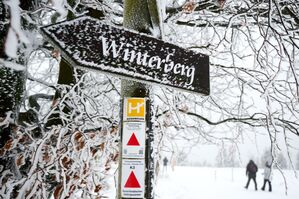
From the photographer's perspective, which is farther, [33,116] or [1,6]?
[33,116]

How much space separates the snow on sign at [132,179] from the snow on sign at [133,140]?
0.04m

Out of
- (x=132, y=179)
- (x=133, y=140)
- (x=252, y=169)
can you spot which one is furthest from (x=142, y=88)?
(x=252, y=169)

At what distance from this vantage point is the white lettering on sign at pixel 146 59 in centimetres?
147

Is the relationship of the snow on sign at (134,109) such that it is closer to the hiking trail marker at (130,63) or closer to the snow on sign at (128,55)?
the hiking trail marker at (130,63)

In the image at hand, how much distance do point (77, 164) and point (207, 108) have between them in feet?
7.96

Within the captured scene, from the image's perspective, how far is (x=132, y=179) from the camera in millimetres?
1438

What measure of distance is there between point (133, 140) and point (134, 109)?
0.17 meters

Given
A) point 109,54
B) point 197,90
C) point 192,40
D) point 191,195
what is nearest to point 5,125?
point 109,54

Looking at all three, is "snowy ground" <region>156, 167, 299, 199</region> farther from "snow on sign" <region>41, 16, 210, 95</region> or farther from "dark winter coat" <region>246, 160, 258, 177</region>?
"snow on sign" <region>41, 16, 210, 95</region>

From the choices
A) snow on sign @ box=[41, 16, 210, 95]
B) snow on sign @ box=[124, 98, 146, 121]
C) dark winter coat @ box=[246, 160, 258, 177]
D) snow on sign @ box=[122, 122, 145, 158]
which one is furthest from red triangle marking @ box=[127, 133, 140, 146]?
dark winter coat @ box=[246, 160, 258, 177]

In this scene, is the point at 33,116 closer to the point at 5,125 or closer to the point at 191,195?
the point at 5,125

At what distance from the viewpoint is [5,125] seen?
2.47 metres

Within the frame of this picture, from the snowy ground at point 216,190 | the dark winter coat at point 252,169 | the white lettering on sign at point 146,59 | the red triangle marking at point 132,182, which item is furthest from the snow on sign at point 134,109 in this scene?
the dark winter coat at point 252,169

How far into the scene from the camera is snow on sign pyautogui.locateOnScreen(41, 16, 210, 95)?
1380mm
